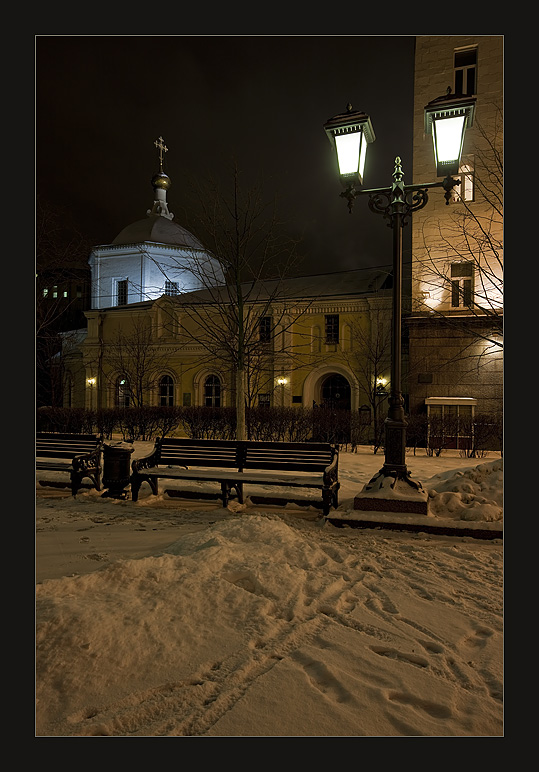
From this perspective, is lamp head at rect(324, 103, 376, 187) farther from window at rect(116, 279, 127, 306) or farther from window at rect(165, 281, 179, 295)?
window at rect(116, 279, 127, 306)

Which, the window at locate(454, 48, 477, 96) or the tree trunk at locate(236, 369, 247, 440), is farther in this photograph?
the window at locate(454, 48, 477, 96)

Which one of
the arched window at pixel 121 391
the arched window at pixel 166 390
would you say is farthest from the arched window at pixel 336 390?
the arched window at pixel 121 391

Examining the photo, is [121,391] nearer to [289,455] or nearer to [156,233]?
[156,233]

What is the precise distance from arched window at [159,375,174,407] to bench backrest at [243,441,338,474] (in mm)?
21222

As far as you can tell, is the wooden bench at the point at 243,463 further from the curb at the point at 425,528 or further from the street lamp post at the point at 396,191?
the street lamp post at the point at 396,191

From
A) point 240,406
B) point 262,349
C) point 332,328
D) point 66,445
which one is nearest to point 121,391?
point 262,349

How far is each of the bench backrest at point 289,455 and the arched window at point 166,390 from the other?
69.6 feet

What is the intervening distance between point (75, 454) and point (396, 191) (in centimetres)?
661

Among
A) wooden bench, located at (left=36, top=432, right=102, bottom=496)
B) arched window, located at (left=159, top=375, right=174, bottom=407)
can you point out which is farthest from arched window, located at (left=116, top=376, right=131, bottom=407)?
wooden bench, located at (left=36, top=432, right=102, bottom=496)

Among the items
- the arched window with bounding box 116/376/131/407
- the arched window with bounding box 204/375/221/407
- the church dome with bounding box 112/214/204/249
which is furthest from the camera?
the church dome with bounding box 112/214/204/249

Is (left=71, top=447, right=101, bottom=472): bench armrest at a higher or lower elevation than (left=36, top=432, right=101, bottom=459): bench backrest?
lower

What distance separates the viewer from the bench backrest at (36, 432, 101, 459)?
321 inches

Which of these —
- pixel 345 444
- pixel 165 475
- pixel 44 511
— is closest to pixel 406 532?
pixel 165 475

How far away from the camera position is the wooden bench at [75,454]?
759cm
